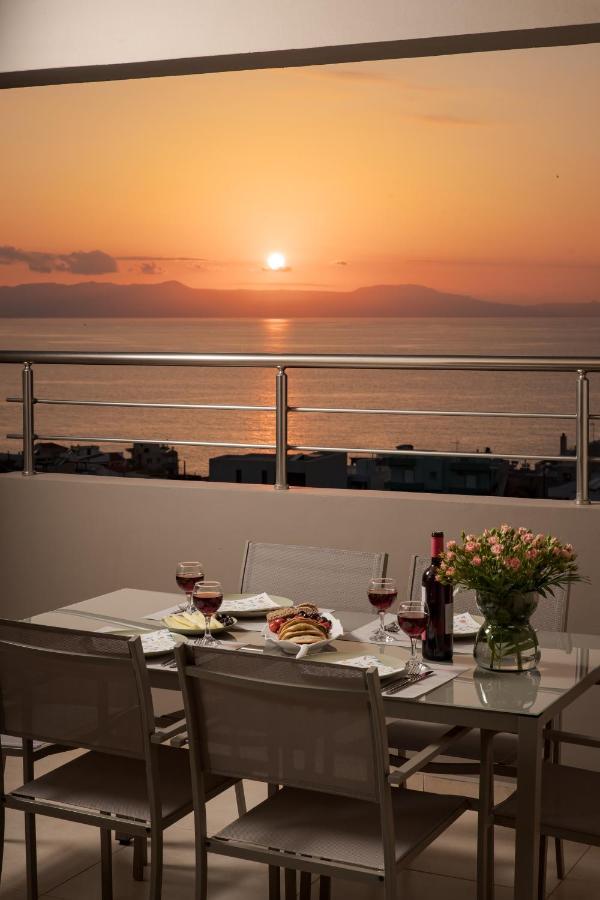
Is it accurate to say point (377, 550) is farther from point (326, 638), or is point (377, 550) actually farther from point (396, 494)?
point (326, 638)

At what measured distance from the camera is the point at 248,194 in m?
10.3

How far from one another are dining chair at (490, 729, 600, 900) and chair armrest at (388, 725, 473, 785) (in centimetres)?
17

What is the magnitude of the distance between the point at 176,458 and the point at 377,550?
5.23 feet

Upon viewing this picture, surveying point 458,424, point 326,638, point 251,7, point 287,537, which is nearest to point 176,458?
point 287,537

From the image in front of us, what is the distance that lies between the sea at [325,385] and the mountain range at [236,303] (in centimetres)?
17

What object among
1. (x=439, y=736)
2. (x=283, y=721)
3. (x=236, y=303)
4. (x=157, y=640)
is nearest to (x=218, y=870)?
(x=439, y=736)

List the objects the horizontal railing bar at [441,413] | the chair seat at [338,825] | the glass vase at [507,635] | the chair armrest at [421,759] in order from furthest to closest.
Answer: the horizontal railing bar at [441,413] < the glass vase at [507,635] < the chair seat at [338,825] < the chair armrest at [421,759]

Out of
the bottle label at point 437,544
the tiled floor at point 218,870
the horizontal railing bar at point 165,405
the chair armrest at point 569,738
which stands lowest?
the tiled floor at point 218,870

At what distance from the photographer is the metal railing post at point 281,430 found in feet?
13.8

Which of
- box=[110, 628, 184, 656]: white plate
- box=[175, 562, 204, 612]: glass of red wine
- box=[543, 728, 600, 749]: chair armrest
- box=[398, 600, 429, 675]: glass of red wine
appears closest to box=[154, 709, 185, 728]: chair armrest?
box=[110, 628, 184, 656]: white plate

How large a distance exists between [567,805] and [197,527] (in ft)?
6.55

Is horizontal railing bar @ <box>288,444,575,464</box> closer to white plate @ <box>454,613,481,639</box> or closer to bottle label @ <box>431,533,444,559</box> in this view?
white plate @ <box>454,613,481,639</box>

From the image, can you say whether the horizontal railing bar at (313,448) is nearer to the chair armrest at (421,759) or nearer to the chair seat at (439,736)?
the chair seat at (439,736)

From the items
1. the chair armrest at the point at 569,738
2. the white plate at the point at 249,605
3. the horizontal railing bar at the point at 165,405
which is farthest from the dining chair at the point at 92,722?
the horizontal railing bar at the point at 165,405
